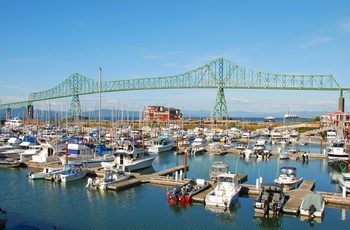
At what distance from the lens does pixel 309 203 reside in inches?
816

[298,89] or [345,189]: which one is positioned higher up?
[298,89]

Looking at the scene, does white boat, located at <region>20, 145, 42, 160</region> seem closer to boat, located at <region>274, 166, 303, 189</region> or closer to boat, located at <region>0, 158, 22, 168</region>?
boat, located at <region>0, 158, 22, 168</region>

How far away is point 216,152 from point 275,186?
90.2 ft

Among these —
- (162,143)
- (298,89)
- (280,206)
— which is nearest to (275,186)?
(280,206)

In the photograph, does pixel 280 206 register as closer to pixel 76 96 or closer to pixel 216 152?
pixel 216 152

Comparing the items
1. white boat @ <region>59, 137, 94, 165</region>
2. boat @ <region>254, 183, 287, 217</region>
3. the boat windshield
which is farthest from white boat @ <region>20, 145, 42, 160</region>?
boat @ <region>254, 183, 287, 217</region>

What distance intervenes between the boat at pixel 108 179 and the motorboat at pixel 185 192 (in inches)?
219

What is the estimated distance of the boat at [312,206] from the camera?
2025 centimetres

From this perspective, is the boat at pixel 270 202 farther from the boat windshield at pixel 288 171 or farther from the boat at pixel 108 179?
the boat at pixel 108 179

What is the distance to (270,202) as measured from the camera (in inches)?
829

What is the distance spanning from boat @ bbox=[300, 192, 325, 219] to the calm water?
54 centimetres

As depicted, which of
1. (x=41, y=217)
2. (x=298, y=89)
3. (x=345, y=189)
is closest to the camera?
(x=41, y=217)

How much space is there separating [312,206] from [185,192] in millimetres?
7762

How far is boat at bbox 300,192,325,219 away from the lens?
20.2 m
